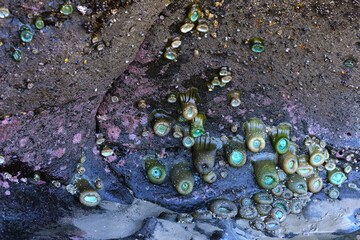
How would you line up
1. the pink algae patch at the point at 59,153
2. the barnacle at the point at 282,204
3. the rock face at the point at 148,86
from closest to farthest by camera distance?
1. the rock face at the point at 148,86
2. the pink algae patch at the point at 59,153
3. the barnacle at the point at 282,204

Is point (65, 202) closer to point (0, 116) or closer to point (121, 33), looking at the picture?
point (0, 116)

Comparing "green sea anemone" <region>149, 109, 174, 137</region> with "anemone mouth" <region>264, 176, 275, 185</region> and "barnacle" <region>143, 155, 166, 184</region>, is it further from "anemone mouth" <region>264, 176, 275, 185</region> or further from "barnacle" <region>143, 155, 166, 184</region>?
"anemone mouth" <region>264, 176, 275, 185</region>

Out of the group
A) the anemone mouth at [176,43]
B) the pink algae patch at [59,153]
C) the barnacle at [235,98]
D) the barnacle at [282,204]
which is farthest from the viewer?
the barnacle at [282,204]

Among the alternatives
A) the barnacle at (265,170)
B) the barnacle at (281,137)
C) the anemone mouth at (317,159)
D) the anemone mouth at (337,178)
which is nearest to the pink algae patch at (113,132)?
the barnacle at (265,170)

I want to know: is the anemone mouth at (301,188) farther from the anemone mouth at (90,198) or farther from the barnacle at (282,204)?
the anemone mouth at (90,198)

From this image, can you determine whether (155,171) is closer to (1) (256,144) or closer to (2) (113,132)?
(2) (113,132)

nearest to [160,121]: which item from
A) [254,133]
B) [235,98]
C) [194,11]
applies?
[235,98]

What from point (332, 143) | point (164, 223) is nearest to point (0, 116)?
point (164, 223)

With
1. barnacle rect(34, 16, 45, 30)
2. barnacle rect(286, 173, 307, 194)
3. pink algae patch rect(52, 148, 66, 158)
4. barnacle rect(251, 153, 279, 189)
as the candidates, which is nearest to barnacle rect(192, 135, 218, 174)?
barnacle rect(251, 153, 279, 189)

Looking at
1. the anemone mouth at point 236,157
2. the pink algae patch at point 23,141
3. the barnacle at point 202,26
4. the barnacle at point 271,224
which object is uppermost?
the barnacle at point 202,26
